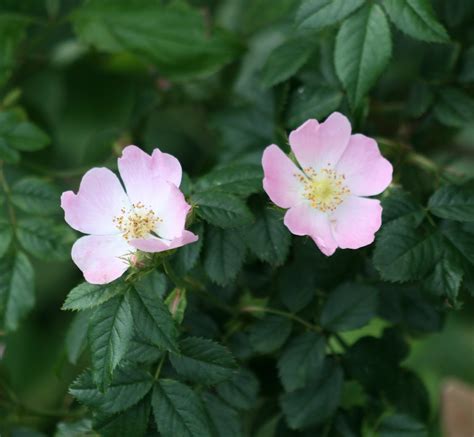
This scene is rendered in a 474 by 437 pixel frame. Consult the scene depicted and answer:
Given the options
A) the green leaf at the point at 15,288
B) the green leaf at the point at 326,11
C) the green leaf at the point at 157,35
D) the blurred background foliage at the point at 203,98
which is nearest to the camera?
the green leaf at the point at 326,11

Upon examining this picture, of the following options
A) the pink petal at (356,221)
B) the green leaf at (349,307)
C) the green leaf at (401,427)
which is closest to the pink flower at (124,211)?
the pink petal at (356,221)

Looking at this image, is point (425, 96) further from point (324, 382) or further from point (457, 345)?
point (457, 345)

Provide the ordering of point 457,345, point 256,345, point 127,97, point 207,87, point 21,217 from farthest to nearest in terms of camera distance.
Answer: point 457,345 < point 127,97 < point 207,87 < point 21,217 < point 256,345

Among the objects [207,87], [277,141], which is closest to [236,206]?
[277,141]

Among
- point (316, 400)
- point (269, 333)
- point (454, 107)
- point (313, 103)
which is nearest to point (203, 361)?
point (269, 333)

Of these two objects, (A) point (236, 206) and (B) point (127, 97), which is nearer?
(A) point (236, 206)

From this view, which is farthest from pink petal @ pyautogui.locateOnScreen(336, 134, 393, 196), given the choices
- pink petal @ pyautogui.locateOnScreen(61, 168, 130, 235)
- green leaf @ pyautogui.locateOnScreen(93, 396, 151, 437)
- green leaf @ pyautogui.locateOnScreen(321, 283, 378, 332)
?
green leaf @ pyautogui.locateOnScreen(93, 396, 151, 437)

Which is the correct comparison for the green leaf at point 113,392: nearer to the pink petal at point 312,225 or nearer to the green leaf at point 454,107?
the pink petal at point 312,225
